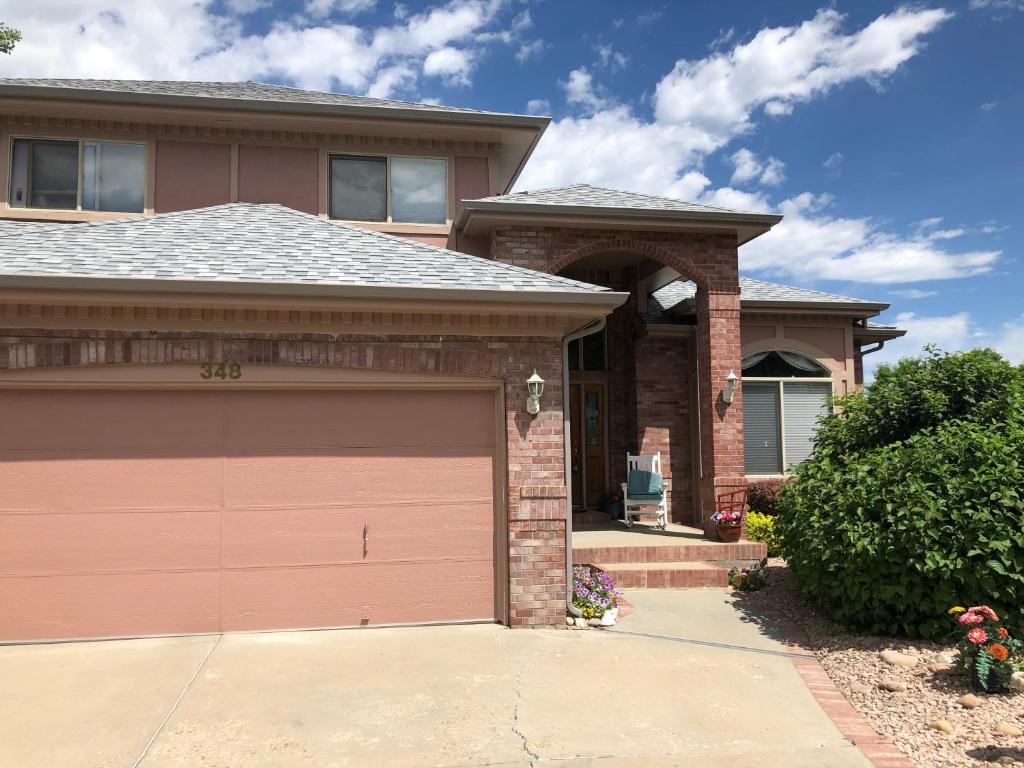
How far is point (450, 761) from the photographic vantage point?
4.56 metres

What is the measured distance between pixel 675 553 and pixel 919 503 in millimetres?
3913

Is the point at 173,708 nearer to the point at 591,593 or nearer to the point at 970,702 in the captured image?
the point at 591,593

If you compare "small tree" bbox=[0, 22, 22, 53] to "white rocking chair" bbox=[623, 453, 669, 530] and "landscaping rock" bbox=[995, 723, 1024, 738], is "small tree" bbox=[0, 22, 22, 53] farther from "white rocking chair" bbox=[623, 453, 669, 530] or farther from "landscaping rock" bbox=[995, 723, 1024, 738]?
"landscaping rock" bbox=[995, 723, 1024, 738]

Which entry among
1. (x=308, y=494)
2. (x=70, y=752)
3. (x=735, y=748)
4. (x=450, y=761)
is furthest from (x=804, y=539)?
(x=70, y=752)

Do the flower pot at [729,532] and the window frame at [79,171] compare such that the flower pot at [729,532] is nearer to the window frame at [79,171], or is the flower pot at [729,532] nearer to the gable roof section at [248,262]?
the gable roof section at [248,262]

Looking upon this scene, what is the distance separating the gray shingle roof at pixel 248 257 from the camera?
6703 millimetres

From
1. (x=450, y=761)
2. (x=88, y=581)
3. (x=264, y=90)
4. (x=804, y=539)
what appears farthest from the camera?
(x=264, y=90)

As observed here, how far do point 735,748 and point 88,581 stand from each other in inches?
226

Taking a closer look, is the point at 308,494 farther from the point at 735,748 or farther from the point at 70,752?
the point at 735,748

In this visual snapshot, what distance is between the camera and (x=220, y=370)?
7.02 metres

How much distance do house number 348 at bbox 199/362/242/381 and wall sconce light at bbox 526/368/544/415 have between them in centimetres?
278

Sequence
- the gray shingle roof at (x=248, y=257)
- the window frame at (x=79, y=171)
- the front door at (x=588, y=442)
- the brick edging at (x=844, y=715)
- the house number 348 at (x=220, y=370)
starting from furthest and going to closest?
1. the front door at (x=588, y=442)
2. the window frame at (x=79, y=171)
3. the house number 348 at (x=220, y=370)
4. the gray shingle roof at (x=248, y=257)
5. the brick edging at (x=844, y=715)

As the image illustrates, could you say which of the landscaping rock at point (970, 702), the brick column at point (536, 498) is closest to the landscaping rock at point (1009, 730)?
the landscaping rock at point (970, 702)

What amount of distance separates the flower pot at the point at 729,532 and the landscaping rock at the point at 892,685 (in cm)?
460
